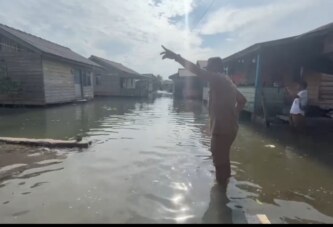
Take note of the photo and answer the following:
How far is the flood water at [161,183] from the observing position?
3.76 m

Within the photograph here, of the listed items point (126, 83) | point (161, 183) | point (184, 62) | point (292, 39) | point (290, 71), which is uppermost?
point (292, 39)

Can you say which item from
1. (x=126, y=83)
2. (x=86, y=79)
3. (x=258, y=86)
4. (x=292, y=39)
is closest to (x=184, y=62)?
(x=292, y=39)

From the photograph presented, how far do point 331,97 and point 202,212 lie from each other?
38.5ft

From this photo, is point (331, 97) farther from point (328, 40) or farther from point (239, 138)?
point (239, 138)

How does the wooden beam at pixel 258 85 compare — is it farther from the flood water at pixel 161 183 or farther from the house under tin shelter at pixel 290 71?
the flood water at pixel 161 183

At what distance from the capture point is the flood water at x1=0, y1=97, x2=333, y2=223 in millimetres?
3764

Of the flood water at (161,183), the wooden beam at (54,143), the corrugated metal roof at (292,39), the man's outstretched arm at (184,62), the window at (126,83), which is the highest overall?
the corrugated metal roof at (292,39)

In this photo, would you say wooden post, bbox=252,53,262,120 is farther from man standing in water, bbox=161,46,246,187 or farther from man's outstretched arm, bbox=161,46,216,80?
man's outstretched arm, bbox=161,46,216,80

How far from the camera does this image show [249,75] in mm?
19141

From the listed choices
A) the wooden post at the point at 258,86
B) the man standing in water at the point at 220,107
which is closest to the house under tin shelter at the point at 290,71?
the wooden post at the point at 258,86

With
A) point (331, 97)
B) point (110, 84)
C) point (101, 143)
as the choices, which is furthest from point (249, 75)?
point (110, 84)

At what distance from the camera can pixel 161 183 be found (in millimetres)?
4906

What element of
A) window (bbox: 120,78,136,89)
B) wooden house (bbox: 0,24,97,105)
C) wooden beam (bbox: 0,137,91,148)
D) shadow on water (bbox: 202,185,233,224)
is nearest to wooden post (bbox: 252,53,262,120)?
wooden beam (bbox: 0,137,91,148)

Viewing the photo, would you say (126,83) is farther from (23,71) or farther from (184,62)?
(184,62)
